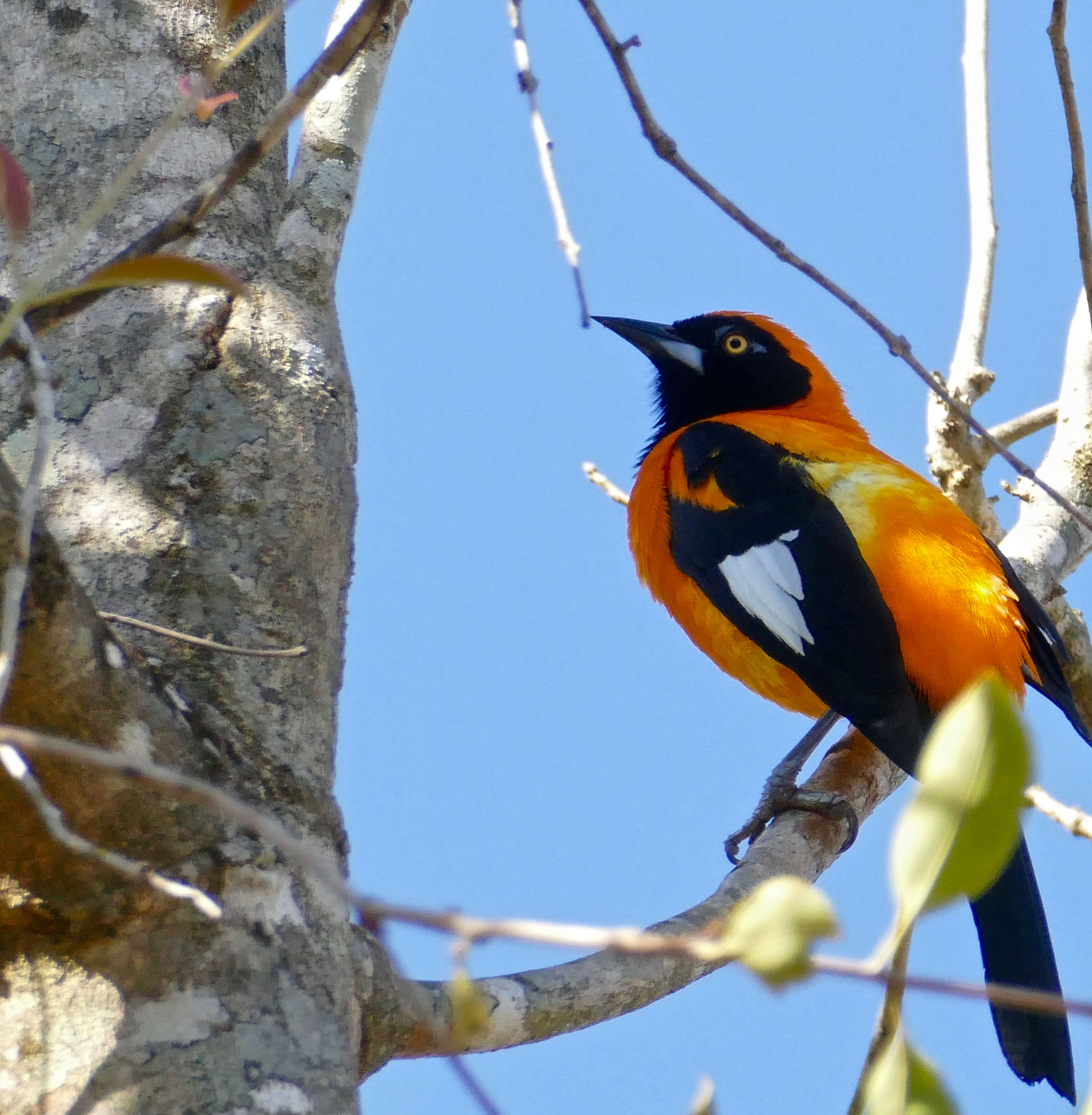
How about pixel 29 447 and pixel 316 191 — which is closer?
pixel 29 447

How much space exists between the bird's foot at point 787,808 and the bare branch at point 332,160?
1.63m

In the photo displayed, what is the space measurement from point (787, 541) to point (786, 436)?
23.6 inches

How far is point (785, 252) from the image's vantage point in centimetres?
188

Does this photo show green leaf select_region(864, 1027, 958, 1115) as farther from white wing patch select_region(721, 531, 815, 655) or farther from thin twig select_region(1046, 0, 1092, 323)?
white wing patch select_region(721, 531, 815, 655)

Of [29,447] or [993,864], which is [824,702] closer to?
[29,447]

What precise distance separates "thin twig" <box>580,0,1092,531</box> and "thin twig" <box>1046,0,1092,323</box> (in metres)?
0.24

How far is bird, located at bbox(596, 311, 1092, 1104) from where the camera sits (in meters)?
2.99

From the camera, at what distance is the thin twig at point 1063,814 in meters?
1.48

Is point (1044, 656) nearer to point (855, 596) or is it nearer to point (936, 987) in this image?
point (855, 596)

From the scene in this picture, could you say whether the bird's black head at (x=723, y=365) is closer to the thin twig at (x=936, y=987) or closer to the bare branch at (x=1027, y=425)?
the bare branch at (x=1027, y=425)

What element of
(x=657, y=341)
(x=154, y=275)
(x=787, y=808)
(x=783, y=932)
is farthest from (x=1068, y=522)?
(x=783, y=932)

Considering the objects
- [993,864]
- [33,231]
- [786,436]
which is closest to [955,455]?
[786,436]

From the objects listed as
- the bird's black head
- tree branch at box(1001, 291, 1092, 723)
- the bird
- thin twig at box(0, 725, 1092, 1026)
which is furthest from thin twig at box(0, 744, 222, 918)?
the bird's black head

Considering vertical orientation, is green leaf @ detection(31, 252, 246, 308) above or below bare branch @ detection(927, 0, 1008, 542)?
below
